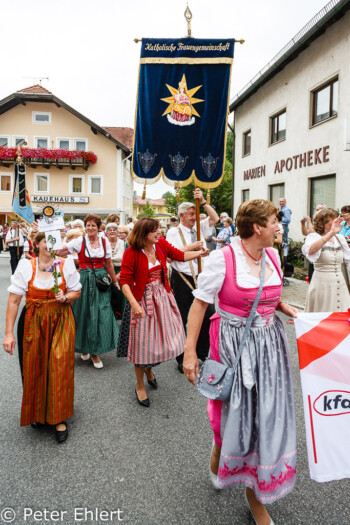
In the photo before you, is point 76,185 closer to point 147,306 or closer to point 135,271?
point 135,271

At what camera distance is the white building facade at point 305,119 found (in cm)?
1154

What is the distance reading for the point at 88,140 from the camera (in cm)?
3162

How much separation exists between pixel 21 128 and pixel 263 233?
3365 cm

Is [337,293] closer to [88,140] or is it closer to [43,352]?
[43,352]

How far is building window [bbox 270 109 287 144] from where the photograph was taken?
614 inches

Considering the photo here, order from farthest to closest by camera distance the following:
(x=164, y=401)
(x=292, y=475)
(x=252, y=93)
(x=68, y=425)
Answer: (x=252, y=93) → (x=164, y=401) → (x=68, y=425) → (x=292, y=475)

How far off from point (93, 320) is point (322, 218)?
3.10m

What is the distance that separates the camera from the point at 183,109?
4078mm

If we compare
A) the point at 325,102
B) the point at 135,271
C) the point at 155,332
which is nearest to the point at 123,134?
the point at 325,102

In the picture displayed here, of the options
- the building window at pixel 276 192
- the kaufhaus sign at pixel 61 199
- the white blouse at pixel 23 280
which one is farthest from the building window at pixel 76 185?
the white blouse at pixel 23 280

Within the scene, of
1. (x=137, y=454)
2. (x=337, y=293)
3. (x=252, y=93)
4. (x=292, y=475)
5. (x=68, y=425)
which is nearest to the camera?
(x=292, y=475)

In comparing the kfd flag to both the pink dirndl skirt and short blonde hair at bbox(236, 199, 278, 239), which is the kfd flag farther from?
the pink dirndl skirt

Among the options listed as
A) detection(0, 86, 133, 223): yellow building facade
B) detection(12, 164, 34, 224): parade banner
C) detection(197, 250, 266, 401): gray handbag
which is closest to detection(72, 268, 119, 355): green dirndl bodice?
detection(12, 164, 34, 224): parade banner

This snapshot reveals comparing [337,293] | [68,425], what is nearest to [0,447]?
[68,425]
